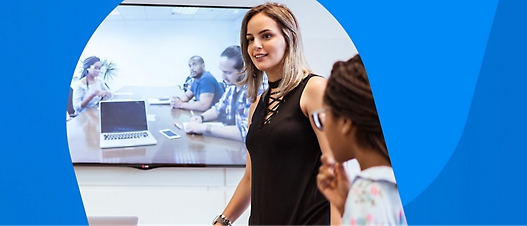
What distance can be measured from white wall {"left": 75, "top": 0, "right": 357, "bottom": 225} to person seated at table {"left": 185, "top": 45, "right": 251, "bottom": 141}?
6cm

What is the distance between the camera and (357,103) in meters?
1.29

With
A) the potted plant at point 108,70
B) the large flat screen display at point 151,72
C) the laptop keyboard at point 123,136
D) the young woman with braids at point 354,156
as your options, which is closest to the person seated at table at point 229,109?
the large flat screen display at point 151,72

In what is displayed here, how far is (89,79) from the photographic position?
1.55m

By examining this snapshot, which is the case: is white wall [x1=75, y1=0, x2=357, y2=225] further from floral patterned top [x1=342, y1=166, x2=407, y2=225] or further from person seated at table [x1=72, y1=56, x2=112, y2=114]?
floral patterned top [x1=342, y1=166, x2=407, y2=225]

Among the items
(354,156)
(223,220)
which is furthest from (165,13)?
(354,156)

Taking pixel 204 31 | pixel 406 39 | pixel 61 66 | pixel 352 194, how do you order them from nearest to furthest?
pixel 352 194
pixel 61 66
pixel 406 39
pixel 204 31

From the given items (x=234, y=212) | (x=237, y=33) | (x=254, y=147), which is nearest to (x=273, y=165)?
(x=254, y=147)

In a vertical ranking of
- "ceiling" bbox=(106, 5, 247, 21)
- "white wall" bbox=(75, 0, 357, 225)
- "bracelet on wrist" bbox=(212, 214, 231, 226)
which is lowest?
"bracelet on wrist" bbox=(212, 214, 231, 226)

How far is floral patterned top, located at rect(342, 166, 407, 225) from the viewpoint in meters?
1.28

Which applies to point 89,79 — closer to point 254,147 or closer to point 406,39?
point 254,147

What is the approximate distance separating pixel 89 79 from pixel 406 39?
824 mm

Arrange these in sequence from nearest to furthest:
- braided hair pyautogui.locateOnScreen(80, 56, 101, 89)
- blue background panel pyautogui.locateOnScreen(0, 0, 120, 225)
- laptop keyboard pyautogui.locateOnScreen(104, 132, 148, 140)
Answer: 1. blue background panel pyautogui.locateOnScreen(0, 0, 120, 225)
2. braided hair pyautogui.locateOnScreen(80, 56, 101, 89)
3. laptop keyboard pyautogui.locateOnScreen(104, 132, 148, 140)

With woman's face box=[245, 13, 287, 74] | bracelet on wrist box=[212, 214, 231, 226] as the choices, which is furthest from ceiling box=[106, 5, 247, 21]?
bracelet on wrist box=[212, 214, 231, 226]

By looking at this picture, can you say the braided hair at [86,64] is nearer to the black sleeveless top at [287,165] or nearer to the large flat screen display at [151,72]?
the large flat screen display at [151,72]
